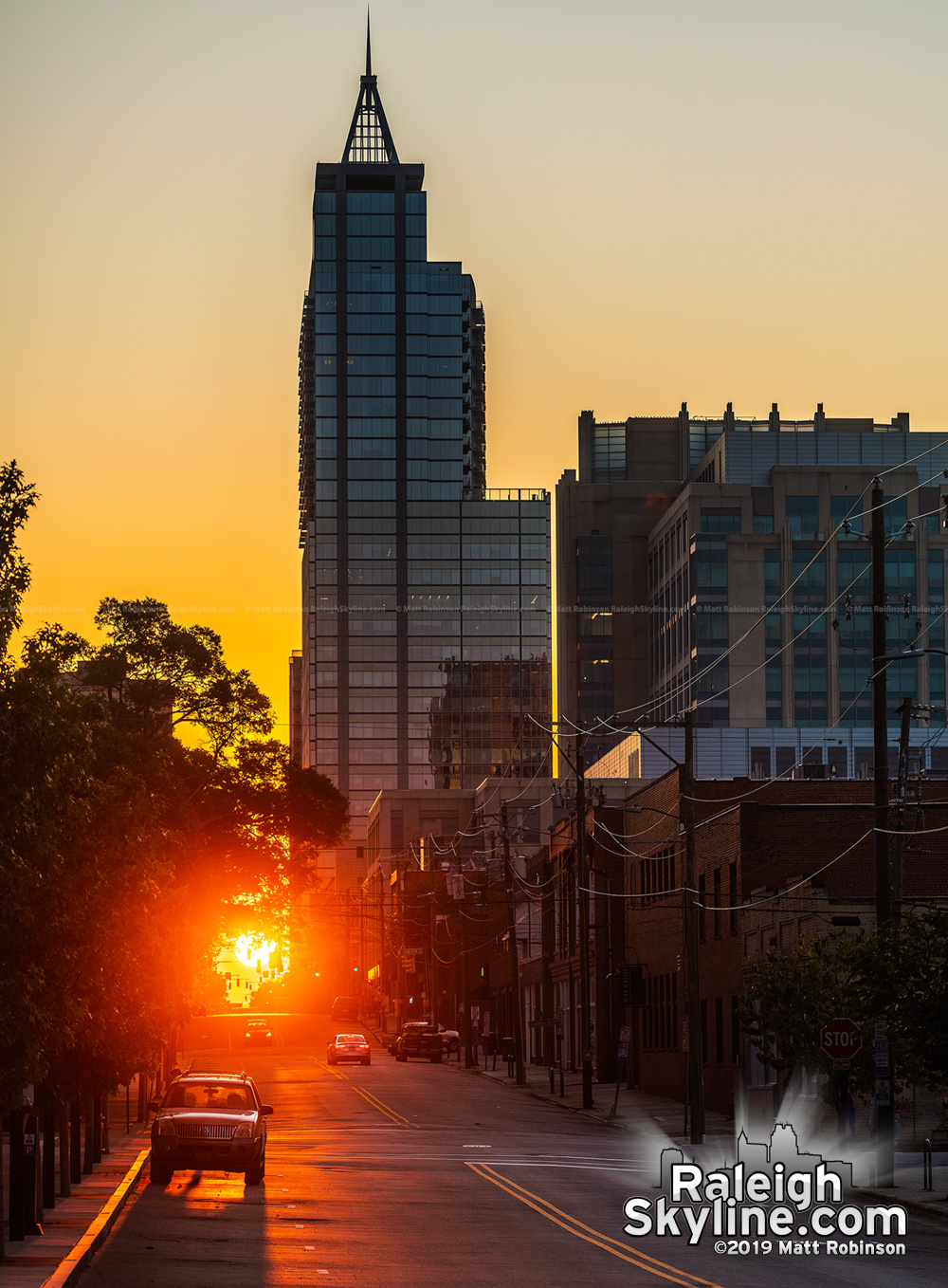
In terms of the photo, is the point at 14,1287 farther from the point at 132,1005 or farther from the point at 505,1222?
the point at 132,1005

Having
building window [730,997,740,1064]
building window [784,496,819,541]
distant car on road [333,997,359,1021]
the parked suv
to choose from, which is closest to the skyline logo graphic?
the parked suv

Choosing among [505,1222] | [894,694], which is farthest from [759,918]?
[894,694]

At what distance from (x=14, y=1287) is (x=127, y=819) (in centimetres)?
805

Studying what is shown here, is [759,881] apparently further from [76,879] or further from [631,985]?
[76,879]

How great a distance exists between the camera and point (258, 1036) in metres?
103

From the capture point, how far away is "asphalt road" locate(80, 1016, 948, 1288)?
1834 cm

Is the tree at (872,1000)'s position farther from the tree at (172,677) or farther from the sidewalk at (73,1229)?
the tree at (172,677)

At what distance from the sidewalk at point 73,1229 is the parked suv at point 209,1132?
813 mm

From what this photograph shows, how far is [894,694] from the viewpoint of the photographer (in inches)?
6649

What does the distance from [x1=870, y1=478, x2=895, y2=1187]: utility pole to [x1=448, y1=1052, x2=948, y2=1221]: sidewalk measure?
733 mm

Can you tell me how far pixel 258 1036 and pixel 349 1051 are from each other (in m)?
25.3

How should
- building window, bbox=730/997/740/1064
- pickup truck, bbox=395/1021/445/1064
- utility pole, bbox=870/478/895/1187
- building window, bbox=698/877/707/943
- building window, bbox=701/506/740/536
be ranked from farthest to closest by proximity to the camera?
building window, bbox=701/506/740/536
pickup truck, bbox=395/1021/445/1064
building window, bbox=698/877/707/943
building window, bbox=730/997/740/1064
utility pole, bbox=870/478/895/1187

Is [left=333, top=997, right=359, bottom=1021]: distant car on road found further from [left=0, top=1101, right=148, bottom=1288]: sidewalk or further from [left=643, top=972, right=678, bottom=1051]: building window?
[left=0, top=1101, right=148, bottom=1288]: sidewalk

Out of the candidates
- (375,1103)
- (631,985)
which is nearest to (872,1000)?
(375,1103)
